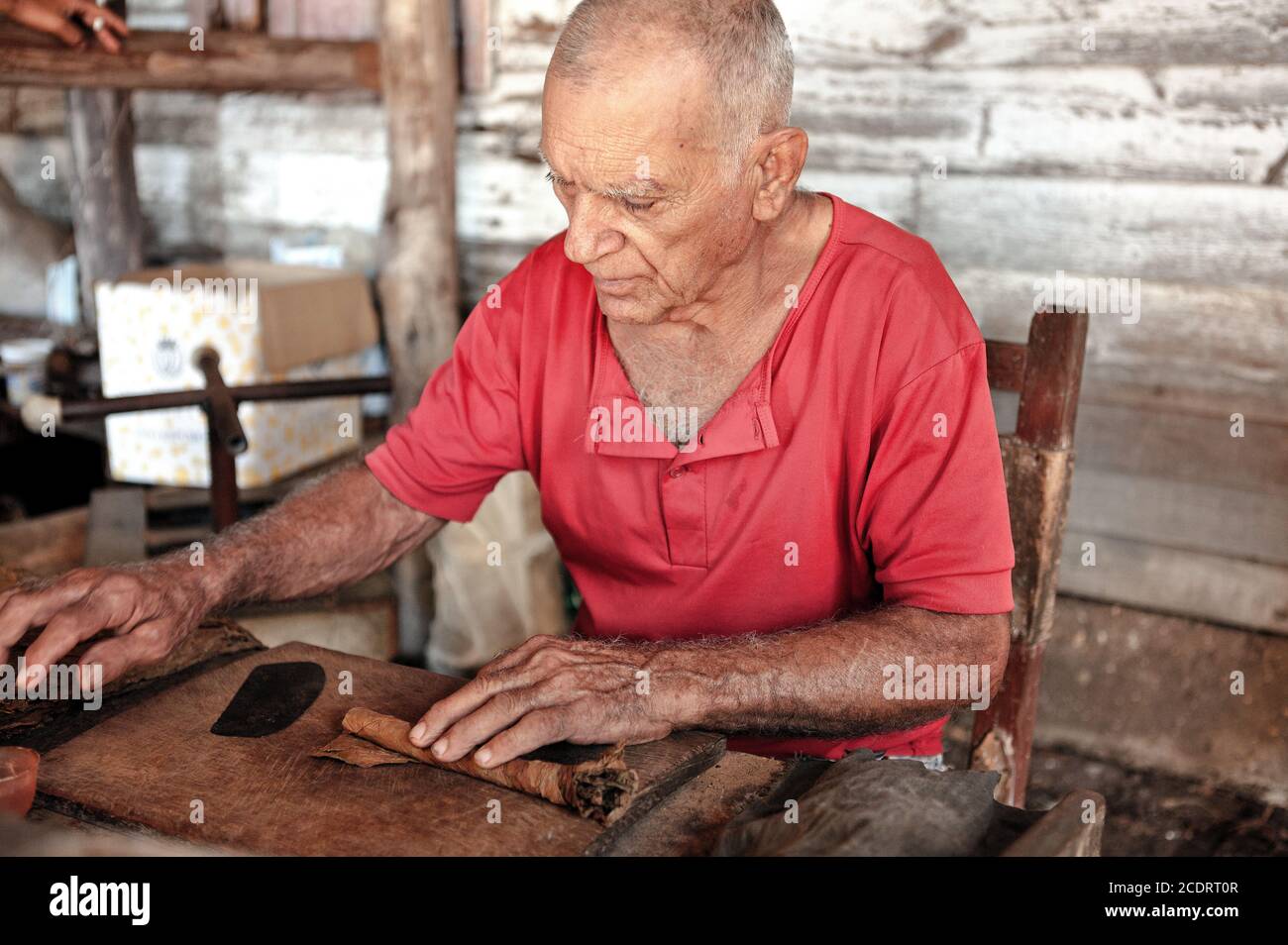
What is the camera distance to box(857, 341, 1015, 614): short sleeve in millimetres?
1649

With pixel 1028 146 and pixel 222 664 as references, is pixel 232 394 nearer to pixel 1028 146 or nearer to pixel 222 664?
pixel 222 664

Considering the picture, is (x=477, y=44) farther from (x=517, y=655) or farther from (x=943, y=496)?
(x=517, y=655)

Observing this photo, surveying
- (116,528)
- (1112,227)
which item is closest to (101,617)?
(116,528)

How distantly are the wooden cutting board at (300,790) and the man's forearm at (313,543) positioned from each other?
0.25 metres

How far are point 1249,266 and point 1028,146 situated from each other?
585 mm

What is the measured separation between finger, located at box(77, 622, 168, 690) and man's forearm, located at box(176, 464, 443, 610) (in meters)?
0.12

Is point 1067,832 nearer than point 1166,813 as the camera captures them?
Yes

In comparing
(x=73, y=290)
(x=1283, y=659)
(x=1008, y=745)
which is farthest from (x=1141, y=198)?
(x=73, y=290)

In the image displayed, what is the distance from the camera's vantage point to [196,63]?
3.25m

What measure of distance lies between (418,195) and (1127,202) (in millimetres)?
1952

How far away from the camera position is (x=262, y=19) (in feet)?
13.2

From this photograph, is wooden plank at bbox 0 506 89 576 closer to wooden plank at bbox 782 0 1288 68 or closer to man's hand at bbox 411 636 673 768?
man's hand at bbox 411 636 673 768

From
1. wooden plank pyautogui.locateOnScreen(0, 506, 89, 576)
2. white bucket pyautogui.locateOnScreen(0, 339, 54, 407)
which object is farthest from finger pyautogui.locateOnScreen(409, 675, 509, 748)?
white bucket pyautogui.locateOnScreen(0, 339, 54, 407)

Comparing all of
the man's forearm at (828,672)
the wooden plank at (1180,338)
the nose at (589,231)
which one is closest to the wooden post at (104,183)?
the wooden plank at (1180,338)
